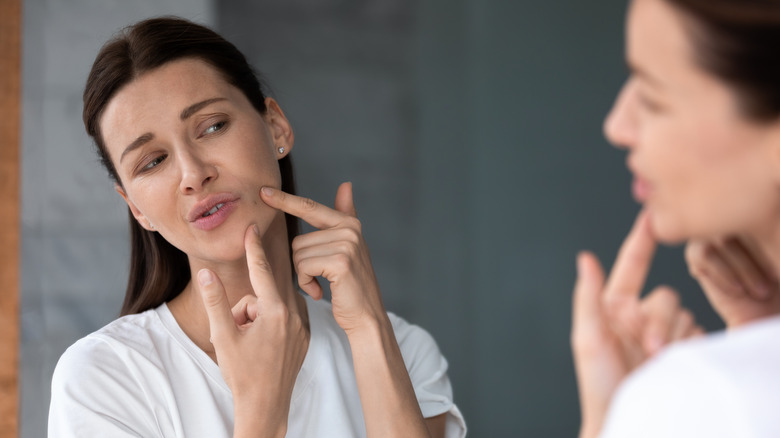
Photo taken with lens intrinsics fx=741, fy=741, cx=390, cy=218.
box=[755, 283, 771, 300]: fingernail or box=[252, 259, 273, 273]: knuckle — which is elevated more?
box=[252, 259, 273, 273]: knuckle

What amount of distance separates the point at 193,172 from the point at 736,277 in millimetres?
874

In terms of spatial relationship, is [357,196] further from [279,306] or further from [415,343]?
A: [279,306]

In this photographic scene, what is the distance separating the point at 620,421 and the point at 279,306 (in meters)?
0.77

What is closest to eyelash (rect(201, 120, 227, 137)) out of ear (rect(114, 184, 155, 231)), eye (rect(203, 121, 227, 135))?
eye (rect(203, 121, 227, 135))

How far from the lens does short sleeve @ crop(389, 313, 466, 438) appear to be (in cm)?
154

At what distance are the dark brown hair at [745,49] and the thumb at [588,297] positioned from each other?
208mm

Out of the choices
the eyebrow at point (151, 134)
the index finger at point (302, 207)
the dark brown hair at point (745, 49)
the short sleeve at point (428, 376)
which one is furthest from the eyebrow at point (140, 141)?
the dark brown hair at point (745, 49)

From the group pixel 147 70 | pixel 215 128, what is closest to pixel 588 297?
pixel 215 128

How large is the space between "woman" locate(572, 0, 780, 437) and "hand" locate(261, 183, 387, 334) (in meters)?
0.65

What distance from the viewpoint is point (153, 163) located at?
1348 millimetres

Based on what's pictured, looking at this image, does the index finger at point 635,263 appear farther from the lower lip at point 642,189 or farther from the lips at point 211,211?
the lips at point 211,211

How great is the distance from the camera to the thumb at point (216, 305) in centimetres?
115

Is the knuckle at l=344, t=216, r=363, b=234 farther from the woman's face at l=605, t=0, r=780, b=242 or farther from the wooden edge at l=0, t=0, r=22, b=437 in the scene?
the wooden edge at l=0, t=0, r=22, b=437

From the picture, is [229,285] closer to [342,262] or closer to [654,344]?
[342,262]
